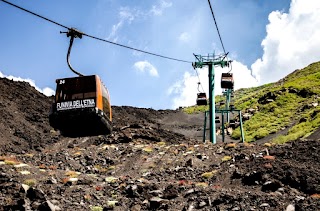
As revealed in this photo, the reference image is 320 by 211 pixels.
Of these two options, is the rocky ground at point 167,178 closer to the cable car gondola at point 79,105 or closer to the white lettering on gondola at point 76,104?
the cable car gondola at point 79,105

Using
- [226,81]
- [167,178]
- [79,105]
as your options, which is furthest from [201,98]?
[79,105]

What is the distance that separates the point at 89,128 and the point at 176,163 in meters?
10.4

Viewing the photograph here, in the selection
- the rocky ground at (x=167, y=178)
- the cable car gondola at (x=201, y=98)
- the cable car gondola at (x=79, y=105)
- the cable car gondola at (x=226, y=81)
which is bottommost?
the rocky ground at (x=167, y=178)

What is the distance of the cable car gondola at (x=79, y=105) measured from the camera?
14695 millimetres

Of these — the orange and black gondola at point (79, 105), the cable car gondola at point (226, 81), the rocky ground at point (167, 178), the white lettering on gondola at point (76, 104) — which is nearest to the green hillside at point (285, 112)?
the cable car gondola at point (226, 81)

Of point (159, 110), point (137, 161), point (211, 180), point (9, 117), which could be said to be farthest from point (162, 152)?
point (159, 110)

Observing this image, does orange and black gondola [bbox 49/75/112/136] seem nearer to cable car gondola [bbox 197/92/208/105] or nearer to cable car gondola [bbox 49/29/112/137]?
cable car gondola [bbox 49/29/112/137]

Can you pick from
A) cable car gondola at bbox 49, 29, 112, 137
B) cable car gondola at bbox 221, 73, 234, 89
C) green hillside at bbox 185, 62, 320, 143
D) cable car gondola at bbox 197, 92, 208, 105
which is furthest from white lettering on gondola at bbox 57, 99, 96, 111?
green hillside at bbox 185, 62, 320, 143

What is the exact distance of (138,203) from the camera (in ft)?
61.2

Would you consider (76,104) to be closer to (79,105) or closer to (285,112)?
(79,105)

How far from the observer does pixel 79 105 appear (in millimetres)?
14758

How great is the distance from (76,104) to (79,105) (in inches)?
4.6

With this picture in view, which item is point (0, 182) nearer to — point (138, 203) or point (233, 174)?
point (138, 203)

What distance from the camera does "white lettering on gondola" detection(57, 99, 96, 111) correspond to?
48.2ft
